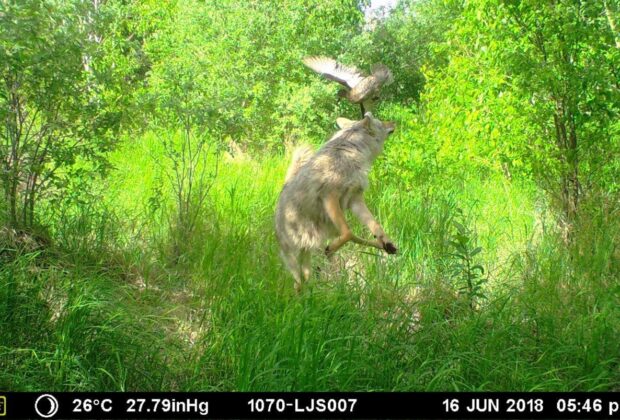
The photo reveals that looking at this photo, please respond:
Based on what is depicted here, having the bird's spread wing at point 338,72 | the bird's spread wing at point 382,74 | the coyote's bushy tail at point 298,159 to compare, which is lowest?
the coyote's bushy tail at point 298,159

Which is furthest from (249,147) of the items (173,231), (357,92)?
(357,92)

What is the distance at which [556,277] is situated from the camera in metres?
5.82

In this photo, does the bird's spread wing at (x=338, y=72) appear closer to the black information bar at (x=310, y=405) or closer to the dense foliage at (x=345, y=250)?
the dense foliage at (x=345, y=250)

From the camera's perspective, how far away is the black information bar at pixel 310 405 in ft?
12.8

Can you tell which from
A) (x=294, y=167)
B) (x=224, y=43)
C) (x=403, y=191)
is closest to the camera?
(x=294, y=167)

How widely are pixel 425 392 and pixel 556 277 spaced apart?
7.63 feet

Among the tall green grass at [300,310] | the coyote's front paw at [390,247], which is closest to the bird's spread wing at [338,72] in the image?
the tall green grass at [300,310]

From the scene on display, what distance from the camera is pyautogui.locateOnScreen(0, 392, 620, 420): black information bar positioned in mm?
3895

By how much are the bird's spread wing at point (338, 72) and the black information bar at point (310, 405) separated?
325 centimetres

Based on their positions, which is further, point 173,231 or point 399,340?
point 173,231

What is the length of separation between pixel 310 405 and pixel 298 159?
126 inches

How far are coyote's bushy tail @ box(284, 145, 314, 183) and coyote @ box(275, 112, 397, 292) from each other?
30 cm

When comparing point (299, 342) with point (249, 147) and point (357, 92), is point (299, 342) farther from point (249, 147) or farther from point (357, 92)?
point (249, 147)

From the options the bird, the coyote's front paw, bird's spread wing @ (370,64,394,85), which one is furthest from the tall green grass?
bird's spread wing @ (370,64,394,85)
